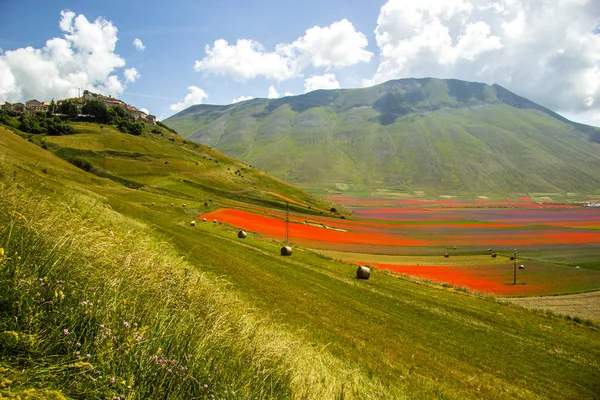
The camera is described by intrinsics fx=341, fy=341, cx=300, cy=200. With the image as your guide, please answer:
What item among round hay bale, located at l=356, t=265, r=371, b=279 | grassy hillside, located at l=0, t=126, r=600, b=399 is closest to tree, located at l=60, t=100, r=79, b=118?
grassy hillside, located at l=0, t=126, r=600, b=399

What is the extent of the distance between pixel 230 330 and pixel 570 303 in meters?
43.7

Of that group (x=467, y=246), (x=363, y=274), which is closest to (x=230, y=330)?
(x=363, y=274)

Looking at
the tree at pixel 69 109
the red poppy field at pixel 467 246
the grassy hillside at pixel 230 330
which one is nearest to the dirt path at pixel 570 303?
the red poppy field at pixel 467 246

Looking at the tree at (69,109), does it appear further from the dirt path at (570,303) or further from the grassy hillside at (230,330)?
the dirt path at (570,303)

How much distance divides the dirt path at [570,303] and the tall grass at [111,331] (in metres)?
34.4

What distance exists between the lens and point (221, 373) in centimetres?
625

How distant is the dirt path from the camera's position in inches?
1319

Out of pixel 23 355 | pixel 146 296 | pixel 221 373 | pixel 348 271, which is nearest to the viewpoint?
pixel 23 355

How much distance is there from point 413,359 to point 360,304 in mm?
6576

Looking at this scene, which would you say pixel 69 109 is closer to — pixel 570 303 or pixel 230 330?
pixel 230 330

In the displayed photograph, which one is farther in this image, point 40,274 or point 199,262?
point 199,262

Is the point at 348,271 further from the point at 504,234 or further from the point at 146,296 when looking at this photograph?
the point at 504,234

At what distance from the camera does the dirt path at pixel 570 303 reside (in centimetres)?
3350

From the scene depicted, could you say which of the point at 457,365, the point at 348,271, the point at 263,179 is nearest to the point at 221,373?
the point at 457,365
